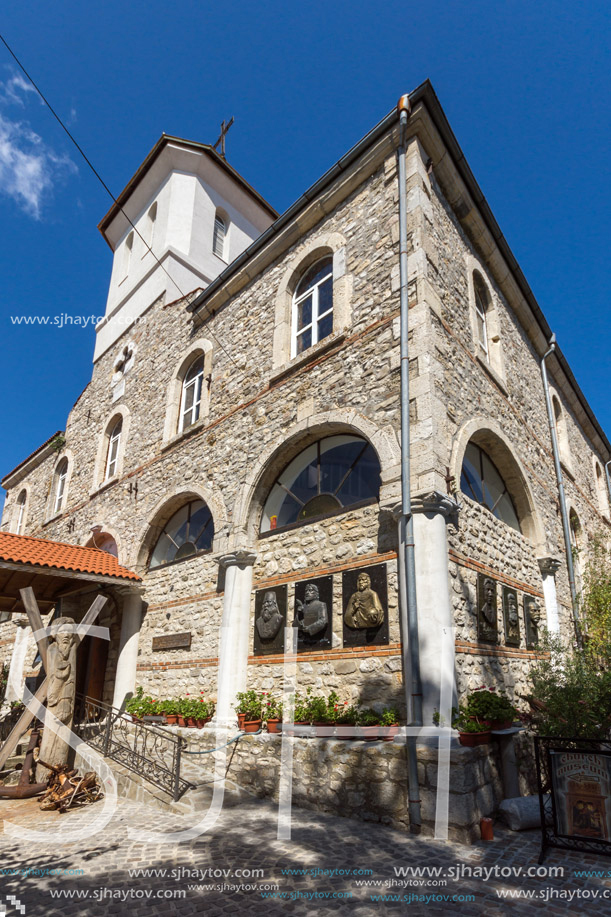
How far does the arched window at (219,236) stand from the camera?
643 inches

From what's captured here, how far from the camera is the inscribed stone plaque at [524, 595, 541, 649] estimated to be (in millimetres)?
8086

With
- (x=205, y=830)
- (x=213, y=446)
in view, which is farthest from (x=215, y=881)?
(x=213, y=446)

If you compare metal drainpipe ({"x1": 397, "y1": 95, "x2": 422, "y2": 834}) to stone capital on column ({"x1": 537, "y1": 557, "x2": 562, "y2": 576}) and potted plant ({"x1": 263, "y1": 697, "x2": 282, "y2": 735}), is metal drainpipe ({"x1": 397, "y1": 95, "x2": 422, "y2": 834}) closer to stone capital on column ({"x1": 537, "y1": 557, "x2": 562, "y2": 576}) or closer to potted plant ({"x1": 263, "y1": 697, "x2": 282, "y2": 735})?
potted plant ({"x1": 263, "y1": 697, "x2": 282, "y2": 735})

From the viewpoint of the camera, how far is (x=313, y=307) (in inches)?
359

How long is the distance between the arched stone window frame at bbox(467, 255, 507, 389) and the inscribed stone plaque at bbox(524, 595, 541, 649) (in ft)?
11.7

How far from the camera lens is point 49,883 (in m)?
4.05

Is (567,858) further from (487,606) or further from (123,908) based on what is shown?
(123,908)

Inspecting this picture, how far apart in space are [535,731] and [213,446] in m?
6.60

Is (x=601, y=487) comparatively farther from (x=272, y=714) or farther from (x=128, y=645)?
(x=128, y=645)

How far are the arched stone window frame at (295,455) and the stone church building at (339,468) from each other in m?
0.04

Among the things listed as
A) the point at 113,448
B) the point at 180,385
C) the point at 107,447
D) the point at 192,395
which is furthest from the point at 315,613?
the point at 107,447

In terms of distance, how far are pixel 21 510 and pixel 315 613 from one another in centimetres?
1635

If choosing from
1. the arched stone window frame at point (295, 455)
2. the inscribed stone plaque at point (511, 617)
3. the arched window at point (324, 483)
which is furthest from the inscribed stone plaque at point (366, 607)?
the inscribed stone plaque at point (511, 617)

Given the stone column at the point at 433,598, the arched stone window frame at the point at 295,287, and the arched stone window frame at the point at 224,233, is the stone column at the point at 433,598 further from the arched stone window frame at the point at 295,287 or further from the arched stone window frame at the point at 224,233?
the arched stone window frame at the point at 224,233
